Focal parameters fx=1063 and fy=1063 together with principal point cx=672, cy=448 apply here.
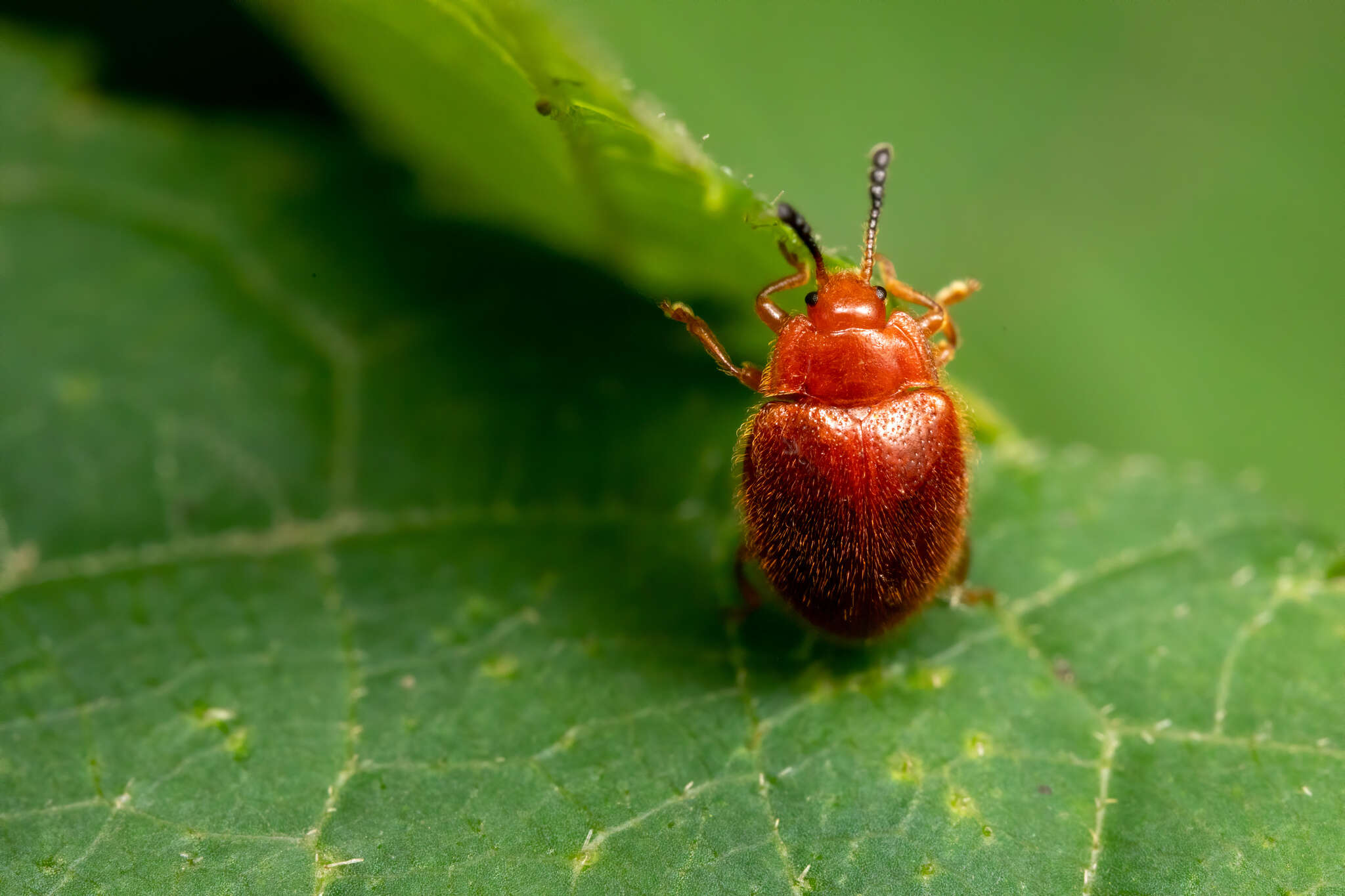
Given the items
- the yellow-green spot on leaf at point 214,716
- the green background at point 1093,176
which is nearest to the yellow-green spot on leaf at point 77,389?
the yellow-green spot on leaf at point 214,716

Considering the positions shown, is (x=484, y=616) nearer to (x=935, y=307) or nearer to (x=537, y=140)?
(x=537, y=140)

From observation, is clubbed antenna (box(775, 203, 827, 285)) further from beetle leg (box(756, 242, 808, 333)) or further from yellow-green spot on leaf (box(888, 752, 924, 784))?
yellow-green spot on leaf (box(888, 752, 924, 784))

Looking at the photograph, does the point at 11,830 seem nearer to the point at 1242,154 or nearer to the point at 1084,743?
the point at 1084,743

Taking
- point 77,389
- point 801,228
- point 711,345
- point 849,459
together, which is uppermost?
point 801,228

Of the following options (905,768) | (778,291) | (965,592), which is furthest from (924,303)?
(905,768)

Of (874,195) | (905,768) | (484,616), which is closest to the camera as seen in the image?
(905,768)

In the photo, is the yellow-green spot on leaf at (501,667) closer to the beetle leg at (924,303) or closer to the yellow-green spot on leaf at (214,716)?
the yellow-green spot on leaf at (214,716)

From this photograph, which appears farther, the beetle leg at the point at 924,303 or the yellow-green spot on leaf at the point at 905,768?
the beetle leg at the point at 924,303
